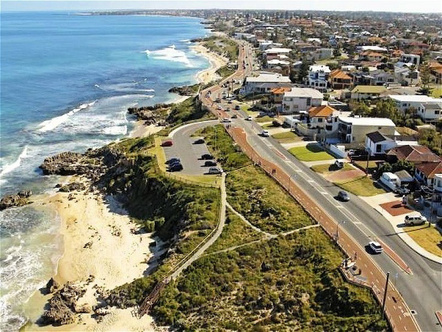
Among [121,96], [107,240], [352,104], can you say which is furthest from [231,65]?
[107,240]

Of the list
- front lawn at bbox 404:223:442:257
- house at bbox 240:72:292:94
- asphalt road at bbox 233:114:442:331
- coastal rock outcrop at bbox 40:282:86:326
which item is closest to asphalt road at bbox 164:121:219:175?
asphalt road at bbox 233:114:442:331

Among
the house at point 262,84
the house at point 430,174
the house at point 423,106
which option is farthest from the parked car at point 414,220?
the house at point 262,84

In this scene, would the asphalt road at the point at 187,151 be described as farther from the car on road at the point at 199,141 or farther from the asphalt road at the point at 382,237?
the asphalt road at the point at 382,237

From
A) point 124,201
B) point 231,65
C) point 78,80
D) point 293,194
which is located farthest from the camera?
point 231,65

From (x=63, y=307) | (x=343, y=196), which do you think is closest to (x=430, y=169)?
(x=343, y=196)

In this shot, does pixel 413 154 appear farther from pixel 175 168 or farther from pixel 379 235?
pixel 175 168

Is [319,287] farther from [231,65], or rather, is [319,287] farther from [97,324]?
[231,65]
